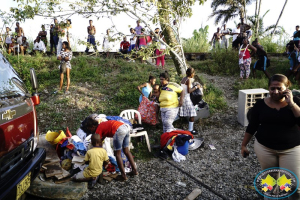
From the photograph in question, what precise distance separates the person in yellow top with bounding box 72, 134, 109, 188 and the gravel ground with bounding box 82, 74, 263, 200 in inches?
8.3

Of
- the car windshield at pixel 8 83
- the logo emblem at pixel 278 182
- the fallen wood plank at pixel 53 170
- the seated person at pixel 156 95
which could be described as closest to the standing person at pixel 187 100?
the seated person at pixel 156 95

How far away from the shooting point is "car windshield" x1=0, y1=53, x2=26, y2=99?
3166 mm

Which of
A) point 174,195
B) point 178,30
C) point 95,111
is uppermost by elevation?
point 178,30

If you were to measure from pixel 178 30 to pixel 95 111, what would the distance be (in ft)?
11.3

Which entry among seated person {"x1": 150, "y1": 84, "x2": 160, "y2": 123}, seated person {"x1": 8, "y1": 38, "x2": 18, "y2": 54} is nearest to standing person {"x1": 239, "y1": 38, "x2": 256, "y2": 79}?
seated person {"x1": 150, "y1": 84, "x2": 160, "y2": 123}

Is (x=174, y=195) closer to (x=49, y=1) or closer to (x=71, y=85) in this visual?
(x=49, y=1)

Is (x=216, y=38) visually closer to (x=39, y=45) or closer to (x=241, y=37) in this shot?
(x=241, y=37)

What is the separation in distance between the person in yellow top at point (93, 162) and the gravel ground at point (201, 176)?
212mm

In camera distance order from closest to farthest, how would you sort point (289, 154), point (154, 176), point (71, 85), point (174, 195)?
point (289, 154)
point (174, 195)
point (154, 176)
point (71, 85)

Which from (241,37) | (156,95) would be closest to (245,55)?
(241,37)

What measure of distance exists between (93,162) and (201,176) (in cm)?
186

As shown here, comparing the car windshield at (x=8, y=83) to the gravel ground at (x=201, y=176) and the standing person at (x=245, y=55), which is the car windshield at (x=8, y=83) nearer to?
the gravel ground at (x=201, y=176)

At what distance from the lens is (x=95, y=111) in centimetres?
730

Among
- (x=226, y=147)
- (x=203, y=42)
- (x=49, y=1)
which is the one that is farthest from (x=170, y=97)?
(x=203, y=42)
